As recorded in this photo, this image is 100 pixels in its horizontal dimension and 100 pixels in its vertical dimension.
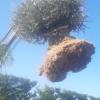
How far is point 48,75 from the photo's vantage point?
542 centimetres

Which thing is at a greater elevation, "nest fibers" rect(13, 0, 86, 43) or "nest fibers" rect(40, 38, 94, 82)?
"nest fibers" rect(13, 0, 86, 43)

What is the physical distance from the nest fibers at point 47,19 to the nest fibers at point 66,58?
26.0 inches

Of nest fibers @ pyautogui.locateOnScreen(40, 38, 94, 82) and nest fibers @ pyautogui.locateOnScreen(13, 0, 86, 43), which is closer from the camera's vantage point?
nest fibers @ pyautogui.locateOnScreen(40, 38, 94, 82)

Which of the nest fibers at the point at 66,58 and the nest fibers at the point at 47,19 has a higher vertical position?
the nest fibers at the point at 47,19

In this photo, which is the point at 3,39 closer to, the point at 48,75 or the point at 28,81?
the point at 48,75

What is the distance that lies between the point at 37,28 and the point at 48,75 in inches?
41.6

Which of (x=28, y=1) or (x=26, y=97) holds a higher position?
(x=26, y=97)

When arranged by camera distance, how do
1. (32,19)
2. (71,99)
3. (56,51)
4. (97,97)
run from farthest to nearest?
(97,97), (71,99), (32,19), (56,51)

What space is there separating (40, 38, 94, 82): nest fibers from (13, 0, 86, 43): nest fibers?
2.17ft

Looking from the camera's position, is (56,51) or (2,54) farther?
(2,54)

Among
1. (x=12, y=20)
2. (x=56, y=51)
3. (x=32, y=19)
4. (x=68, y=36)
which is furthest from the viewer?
(x=12, y=20)

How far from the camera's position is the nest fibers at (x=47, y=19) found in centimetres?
604

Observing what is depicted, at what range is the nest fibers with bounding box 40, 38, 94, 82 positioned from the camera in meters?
5.19

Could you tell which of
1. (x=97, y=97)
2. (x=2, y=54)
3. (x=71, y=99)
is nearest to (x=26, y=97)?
(x=71, y=99)
